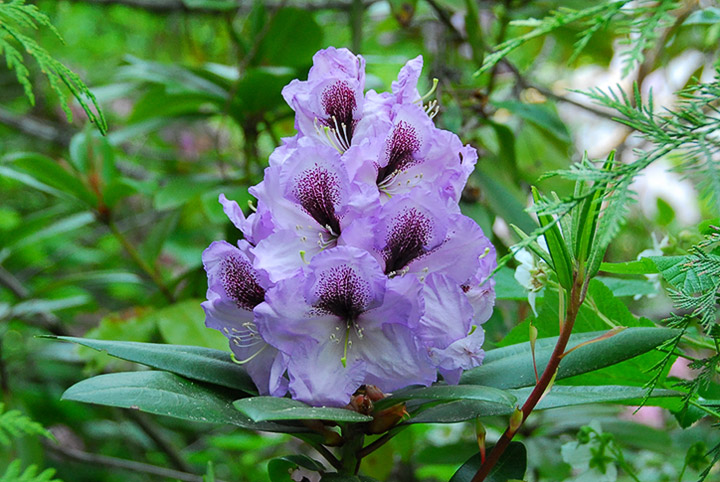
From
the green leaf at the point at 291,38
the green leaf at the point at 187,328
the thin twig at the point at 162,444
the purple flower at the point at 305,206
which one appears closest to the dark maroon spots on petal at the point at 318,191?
the purple flower at the point at 305,206

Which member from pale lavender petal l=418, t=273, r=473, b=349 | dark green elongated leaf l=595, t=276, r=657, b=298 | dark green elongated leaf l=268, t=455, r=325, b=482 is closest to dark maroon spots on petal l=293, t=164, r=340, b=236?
pale lavender petal l=418, t=273, r=473, b=349

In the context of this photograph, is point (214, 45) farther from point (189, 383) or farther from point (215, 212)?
point (189, 383)

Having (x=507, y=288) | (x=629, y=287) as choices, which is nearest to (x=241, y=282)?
(x=507, y=288)

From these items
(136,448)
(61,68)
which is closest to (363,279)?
(61,68)

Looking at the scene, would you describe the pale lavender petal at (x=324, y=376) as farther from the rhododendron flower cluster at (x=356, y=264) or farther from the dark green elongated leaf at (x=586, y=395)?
the dark green elongated leaf at (x=586, y=395)

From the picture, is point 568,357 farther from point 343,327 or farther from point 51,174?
point 51,174

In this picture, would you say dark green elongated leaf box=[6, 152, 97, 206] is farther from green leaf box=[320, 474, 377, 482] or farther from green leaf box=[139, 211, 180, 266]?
green leaf box=[320, 474, 377, 482]
